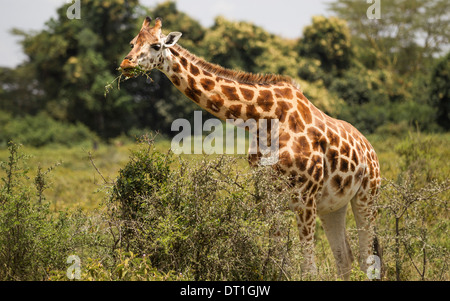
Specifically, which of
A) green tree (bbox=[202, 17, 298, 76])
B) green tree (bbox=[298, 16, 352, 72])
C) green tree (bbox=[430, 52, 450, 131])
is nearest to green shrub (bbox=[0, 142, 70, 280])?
green tree (bbox=[430, 52, 450, 131])

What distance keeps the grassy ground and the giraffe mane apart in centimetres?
100

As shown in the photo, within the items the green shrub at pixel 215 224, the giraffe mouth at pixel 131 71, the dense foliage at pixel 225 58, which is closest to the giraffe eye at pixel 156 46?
the giraffe mouth at pixel 131 71

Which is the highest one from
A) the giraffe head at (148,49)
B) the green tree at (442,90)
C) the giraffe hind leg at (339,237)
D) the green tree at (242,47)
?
the green tree at (242,47)

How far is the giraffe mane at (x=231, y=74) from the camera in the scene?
18.7ft

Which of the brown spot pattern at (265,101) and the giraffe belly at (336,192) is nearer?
the brown spot pattern at (265,101)

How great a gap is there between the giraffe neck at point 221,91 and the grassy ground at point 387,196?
611 mm

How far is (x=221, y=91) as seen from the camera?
559 cm

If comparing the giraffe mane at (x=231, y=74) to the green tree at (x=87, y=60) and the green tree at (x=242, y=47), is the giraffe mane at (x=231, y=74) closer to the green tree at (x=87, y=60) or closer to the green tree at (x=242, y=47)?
the green tree at (x=242, y=47)

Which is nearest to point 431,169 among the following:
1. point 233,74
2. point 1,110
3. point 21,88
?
point 233,74

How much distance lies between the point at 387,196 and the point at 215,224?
2165mm

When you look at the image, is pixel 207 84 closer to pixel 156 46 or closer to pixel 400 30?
pixel 156 46

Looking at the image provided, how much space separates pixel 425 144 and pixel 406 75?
21388 mm

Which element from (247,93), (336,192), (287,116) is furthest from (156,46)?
(336,192)
